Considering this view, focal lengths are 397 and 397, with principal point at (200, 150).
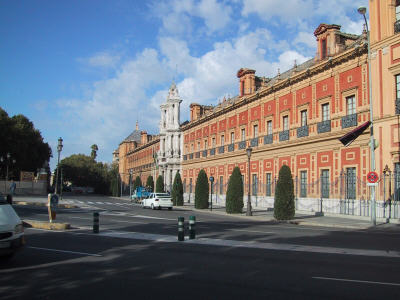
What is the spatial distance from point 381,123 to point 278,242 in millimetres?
14289

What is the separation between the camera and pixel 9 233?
8.80 m

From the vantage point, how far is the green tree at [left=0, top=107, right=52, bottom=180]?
58.8 m

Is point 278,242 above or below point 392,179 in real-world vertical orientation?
below

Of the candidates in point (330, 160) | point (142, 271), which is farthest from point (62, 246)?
point (330, 160)

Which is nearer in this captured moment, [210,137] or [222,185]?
[222,185]

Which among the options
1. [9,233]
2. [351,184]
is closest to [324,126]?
[351,184]

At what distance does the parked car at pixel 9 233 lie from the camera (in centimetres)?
869

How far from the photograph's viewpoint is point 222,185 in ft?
151

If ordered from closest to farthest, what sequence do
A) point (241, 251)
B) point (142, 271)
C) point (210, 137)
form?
1. point (142, 271)
2. point (241, 251)
3. point (210, 137)

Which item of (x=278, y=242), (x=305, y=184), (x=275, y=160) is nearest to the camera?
(x=278, y=242)

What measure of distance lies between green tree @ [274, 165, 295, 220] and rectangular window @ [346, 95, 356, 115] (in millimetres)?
6395

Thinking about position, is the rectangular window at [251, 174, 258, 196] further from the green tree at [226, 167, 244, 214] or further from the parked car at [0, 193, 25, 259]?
the parked car at [0, 193, 25, 259]

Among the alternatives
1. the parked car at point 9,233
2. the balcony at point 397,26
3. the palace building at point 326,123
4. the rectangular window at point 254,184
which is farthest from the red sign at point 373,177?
the rectangular window at point 254,184

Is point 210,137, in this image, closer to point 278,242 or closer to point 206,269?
point 278,242
